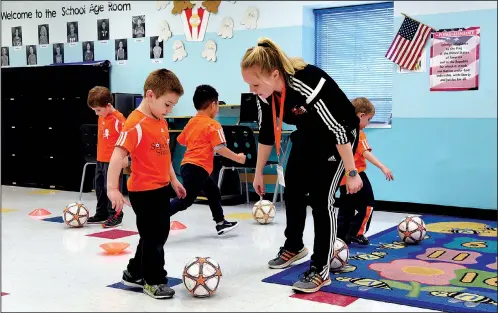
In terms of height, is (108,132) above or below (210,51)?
below

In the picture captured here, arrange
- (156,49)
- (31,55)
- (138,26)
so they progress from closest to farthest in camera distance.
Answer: (156,49) < (138,26) < (31,55)

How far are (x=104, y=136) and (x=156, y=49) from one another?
2.61 m

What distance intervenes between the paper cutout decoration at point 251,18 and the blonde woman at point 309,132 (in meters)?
3.56

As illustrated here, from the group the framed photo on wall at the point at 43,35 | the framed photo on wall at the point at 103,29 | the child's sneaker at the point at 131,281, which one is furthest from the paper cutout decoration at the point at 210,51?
the child's sneaker at the point at 131,281

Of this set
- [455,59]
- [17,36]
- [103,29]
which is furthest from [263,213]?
[17,36]

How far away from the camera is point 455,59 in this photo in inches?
214

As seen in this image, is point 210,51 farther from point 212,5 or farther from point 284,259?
point 284,259

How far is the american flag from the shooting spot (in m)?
5.59

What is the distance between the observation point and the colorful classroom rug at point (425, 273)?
2711 millimetres

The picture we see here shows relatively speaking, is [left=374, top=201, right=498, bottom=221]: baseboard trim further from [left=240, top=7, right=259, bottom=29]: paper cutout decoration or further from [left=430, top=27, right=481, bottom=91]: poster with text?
[left=240, top=7, right=259, bottom=29]: paper cutout decoration

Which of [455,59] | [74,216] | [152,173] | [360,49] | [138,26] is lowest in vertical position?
[74,216]

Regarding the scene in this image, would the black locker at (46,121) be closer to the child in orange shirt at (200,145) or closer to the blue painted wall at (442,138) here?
the child in orange shirt at (200,145)

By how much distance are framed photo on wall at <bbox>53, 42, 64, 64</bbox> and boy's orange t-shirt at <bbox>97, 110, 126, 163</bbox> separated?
11.8ft

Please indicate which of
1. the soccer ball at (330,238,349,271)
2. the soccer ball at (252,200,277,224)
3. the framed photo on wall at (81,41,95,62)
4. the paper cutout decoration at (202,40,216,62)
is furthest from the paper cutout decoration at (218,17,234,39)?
the soccer ball at (330,238,349,271)
